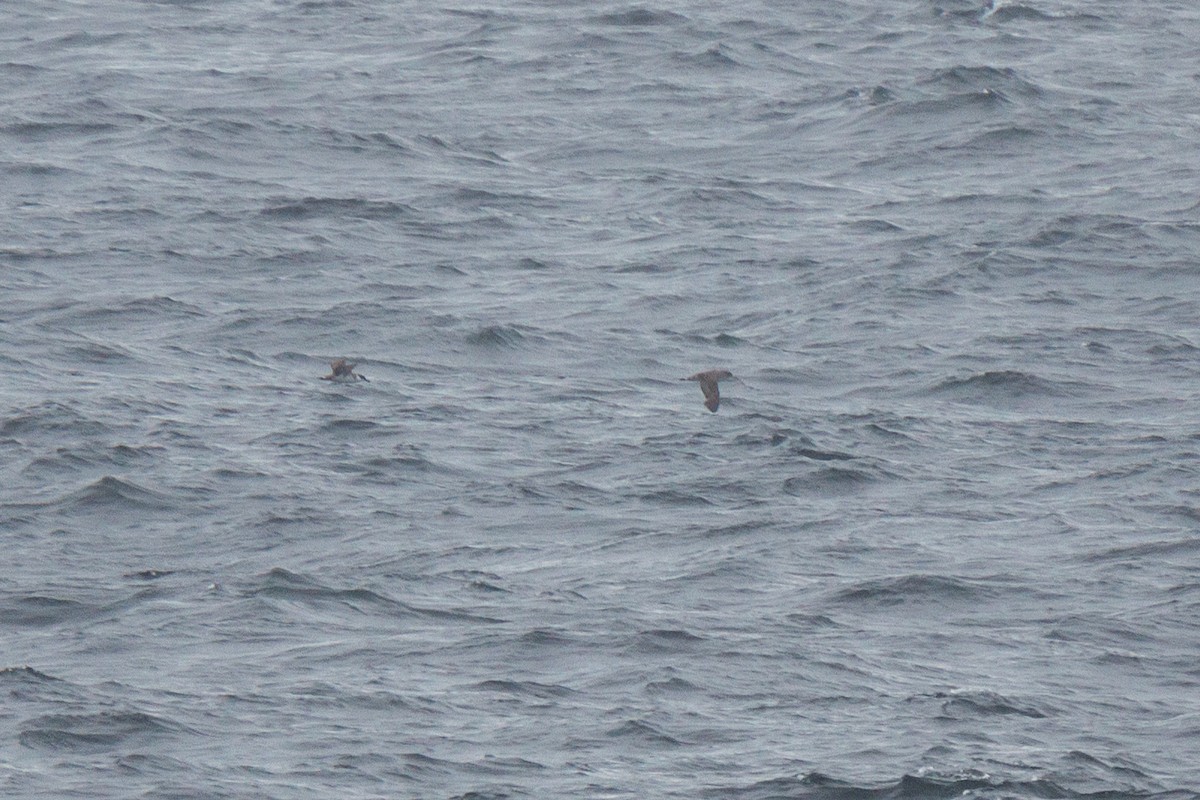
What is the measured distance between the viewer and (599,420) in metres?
31.1

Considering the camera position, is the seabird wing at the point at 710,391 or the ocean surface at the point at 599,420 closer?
the ocean surface at the point at 599,420

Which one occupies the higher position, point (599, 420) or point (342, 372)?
point (342, 372)

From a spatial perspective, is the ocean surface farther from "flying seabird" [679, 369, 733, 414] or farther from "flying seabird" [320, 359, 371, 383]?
"flying seabird" [679, 369, 733, 414]

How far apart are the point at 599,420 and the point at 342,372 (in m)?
2.85

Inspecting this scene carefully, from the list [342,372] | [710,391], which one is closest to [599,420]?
[342,372]

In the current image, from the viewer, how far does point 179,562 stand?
26500mm

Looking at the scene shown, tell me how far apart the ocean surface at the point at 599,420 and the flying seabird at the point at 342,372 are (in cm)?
22

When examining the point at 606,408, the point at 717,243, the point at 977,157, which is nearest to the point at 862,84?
the point at 977,157

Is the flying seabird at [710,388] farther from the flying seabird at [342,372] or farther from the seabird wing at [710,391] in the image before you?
the flying seabird at [342,372]

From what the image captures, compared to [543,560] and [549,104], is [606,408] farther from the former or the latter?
[549,104]

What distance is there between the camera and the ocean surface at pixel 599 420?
75.9 ft

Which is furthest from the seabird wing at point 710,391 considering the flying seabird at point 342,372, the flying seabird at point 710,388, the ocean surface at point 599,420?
the flying seabird at point 342,372

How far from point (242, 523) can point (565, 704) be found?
5254 mm

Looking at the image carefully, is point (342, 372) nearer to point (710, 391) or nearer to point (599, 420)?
point (599, 420)
